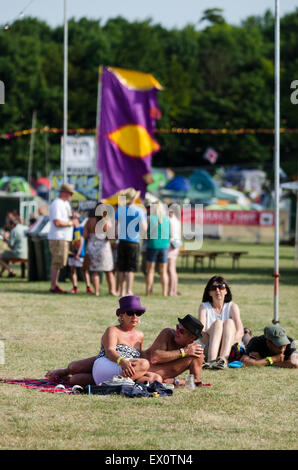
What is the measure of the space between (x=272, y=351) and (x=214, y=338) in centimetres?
65

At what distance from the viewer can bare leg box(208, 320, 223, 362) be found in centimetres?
979

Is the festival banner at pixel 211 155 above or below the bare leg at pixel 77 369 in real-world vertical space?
above

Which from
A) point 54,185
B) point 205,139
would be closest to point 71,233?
point 54,185

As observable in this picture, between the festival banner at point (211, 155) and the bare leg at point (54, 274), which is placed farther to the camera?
the festival banner at point (211, 155)

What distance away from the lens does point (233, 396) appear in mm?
8328

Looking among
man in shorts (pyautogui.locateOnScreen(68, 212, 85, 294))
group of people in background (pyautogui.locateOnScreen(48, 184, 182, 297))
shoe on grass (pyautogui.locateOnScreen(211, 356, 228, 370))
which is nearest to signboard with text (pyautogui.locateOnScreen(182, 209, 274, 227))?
man in shorts (pyautogui.locateOnScreen(68, 212, 85, 294))

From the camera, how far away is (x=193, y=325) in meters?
8.30

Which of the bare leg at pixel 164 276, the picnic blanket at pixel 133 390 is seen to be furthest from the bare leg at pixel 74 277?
the picnic blanket at pixel 133 390

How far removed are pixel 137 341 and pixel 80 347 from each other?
2301 millimetres

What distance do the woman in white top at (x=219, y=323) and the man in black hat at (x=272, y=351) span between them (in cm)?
20

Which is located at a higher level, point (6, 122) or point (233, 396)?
point (6, 122)

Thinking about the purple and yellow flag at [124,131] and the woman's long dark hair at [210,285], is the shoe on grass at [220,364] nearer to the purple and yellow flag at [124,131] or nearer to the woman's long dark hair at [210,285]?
the woman's long dark hair at [210,285]

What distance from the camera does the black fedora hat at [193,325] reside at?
829 cm
